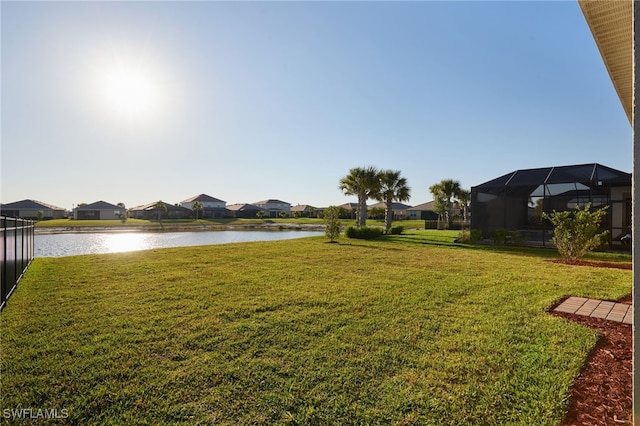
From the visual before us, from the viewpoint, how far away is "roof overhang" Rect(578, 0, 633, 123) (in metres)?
3.07

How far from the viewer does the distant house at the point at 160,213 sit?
62812 millimetres

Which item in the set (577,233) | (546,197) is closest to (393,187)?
(546,197)

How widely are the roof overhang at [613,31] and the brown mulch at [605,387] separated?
353 centimetres

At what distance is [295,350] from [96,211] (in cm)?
7512

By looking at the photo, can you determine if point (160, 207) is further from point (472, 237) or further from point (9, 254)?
point (9, 254)

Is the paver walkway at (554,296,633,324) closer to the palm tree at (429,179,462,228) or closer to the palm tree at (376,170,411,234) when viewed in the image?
the palm tree at (376,170,411,234)

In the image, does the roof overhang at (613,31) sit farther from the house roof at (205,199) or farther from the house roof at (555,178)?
the house roof at (205,199)

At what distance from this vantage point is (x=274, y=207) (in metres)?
88.3

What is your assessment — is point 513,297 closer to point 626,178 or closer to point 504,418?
point 504,418

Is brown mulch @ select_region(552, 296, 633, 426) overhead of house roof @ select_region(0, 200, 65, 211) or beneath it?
beneath

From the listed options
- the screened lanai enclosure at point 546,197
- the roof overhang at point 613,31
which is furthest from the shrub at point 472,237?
the roof overhang at point 613,31

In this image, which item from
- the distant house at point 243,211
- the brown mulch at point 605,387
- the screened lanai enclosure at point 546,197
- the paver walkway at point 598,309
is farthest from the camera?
the distant house at point 243,211

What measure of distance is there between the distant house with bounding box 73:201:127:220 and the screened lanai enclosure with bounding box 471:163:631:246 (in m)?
65.8

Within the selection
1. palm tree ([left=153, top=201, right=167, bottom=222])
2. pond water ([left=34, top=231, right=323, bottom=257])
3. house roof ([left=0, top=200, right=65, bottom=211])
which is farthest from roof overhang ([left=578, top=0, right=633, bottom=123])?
house roof ([left=0, top=200, right=65, bottom=211])
